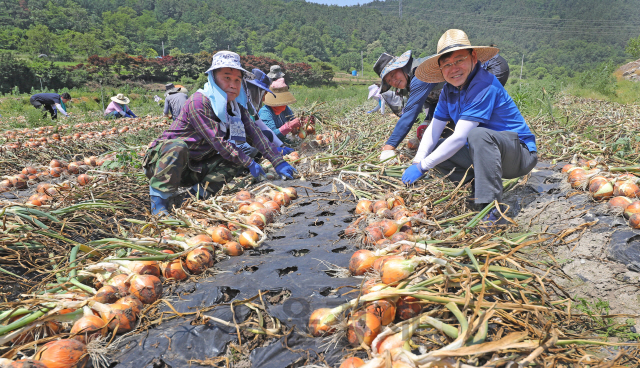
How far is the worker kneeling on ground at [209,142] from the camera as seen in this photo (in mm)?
3051

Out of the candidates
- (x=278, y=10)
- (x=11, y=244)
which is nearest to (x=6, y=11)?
(x=278, y=10)

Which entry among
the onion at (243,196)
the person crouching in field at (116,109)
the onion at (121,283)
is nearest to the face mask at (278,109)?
the onion at (243,196)

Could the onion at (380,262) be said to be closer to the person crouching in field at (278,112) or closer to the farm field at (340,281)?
the farm field at (340,281)

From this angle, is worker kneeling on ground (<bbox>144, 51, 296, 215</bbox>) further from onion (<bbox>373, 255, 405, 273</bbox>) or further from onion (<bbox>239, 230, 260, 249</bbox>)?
onion (<bbox>373, 255, 405, 273</bbox>)

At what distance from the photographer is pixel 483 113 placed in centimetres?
237

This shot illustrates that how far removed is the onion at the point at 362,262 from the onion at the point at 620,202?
5.61 ft

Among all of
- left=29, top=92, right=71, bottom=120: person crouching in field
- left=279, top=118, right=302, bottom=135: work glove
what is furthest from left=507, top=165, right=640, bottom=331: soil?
left=29, top=92, right=71, bottom=120: person crouching in field

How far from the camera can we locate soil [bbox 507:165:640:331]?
165 centimetres

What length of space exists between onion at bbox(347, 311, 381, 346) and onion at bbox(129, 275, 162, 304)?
34.1 inches

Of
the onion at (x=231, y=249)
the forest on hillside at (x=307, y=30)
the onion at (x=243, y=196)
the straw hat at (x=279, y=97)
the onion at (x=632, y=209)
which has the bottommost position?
the onion at (x=231, y=249)

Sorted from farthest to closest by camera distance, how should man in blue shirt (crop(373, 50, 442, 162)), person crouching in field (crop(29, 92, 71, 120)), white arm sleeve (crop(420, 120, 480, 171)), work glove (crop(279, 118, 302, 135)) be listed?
1. person crouching in field (crop(29, 92, 71, 120))
2. work glove (crop(279, 118, 302, 135))
3. man in blue shirt (crop(373, 50, 442, 162))
4. white arm sleeve (crop(420, 120, 480, 171))

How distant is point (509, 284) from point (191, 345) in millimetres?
1090

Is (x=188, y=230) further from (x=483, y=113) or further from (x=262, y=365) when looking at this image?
(x=483, y=113)

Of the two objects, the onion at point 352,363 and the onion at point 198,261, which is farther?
the onion at point 198,261
